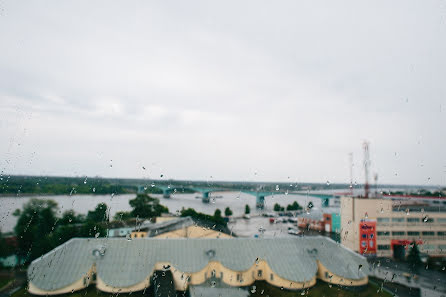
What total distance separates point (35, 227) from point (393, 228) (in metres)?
13.1

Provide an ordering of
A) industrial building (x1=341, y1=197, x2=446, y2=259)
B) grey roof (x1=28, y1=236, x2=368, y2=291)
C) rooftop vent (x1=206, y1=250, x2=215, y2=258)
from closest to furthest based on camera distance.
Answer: grey roof (x1=28, y1=236, x2=368, y2=291) → rooftop vent (x1=206, y1=250, x2=215, y2=258) → industrial building (x1=341, y1=197, x2=446, y2=259)

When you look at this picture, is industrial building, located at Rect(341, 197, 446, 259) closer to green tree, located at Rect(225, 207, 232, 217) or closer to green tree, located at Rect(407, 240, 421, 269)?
green tree, located at Rect(407, 240, 421, 269)

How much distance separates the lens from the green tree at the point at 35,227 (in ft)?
25.6

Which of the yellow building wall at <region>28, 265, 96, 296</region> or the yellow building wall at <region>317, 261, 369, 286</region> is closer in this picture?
the yellow building wall at <region>28, 265, 96, 296</region>

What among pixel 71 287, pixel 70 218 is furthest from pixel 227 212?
pixel 71 287

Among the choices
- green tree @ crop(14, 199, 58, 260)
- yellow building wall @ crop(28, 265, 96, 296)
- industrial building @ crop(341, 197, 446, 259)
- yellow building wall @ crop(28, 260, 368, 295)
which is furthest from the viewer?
industrial building @ crop(341, 197, 446, 259)

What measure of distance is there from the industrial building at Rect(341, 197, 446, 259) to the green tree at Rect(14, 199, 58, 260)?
1138 cm

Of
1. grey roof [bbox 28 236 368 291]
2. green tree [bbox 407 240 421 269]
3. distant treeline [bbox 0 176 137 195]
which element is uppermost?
distant treeline [bbox 0 176 137 195]

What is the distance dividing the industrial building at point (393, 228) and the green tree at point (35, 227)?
1138 centimetres

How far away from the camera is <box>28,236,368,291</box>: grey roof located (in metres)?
6.39

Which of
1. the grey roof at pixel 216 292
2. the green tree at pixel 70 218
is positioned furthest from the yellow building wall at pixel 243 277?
the green tree at pixel 70 218

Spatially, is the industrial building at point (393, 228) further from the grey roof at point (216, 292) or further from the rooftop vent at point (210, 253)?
the grey roof at point (216, 292)

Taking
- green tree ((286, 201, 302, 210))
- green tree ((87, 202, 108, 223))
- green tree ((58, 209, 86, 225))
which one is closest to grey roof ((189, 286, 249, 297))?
green tree ((58, 209, 86, 225))

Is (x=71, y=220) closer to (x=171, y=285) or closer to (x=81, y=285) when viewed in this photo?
(x=81, y=285)
